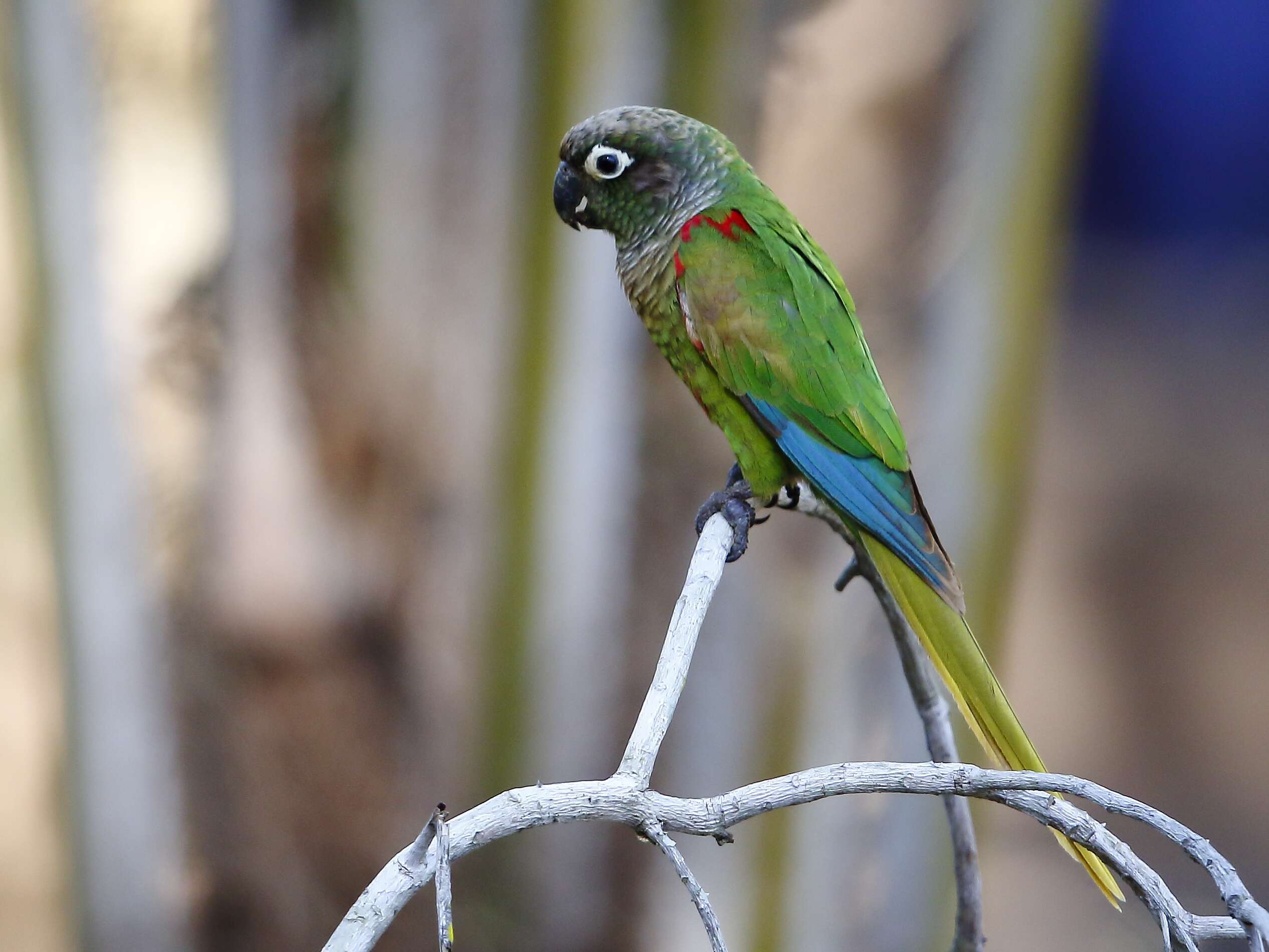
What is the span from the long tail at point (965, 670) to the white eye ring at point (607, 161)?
0.40m

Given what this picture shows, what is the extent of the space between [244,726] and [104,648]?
26 centimetres

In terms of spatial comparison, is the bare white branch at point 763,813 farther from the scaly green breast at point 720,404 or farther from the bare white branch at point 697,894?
the scaly green breast at point 720,404

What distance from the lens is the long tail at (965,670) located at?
665 millimetres

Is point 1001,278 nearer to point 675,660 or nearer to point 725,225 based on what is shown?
point 725,225

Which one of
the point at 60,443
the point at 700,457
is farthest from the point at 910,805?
the point at 60,443

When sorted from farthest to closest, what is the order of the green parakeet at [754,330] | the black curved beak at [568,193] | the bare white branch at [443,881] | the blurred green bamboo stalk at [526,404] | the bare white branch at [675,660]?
the blurred green bamboo stalk at [526,404]
the black curved beak at [568,193]
the green parakeet at [754,330]
the bare white branch at [675,660]
the bare white branch at [443,881]

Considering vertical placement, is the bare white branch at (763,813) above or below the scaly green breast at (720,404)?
below

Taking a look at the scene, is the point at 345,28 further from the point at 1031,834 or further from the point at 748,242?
the point at 1031,834

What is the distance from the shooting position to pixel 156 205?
1431mm

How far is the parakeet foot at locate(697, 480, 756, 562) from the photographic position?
89 centimetres

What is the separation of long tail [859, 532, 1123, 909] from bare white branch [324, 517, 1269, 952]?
0.11 metres

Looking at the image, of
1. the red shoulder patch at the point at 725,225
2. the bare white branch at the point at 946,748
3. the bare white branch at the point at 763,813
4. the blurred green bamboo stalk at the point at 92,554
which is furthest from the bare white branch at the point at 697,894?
the blurred green bamboo stalk at the point at 92,554

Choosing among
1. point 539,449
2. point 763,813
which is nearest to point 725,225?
point 763,813

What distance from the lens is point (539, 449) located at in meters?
1.46
